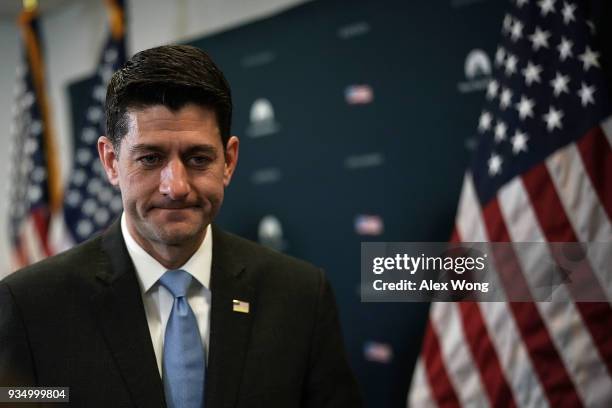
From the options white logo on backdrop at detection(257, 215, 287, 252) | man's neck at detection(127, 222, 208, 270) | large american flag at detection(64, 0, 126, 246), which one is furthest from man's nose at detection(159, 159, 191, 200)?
large american flag at detection(64, 0, 126, 246)

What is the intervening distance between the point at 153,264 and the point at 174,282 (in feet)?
0.18

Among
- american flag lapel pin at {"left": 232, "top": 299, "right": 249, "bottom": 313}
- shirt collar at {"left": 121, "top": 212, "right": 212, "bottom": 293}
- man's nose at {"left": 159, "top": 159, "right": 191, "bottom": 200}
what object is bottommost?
american flag lapel pin at {"left": 232, "top": 299, "right": 249, "bottom": 313}

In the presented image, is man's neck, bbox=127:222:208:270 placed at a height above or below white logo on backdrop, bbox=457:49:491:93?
below

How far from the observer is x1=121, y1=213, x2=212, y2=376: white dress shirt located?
45.6 inches

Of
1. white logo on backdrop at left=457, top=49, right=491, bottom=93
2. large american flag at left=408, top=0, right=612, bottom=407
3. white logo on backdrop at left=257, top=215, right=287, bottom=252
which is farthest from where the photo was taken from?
white logo on backdrop at left=257, top=215, right=287, bottom=252

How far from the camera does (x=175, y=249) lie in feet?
3.82

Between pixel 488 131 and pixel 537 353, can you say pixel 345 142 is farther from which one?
pixel 537 353

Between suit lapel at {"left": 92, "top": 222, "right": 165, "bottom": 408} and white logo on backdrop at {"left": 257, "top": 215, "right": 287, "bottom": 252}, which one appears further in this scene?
white logo on backdrop at {"left": 257, "top": 215, "right": 287, "bottom": 252}

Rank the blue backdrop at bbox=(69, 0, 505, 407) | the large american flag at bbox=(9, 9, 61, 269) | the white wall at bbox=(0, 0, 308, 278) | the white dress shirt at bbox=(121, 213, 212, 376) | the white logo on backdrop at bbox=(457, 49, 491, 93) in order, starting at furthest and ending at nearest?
the large american flag at bbox=(9, 9, 61, 269) → the white wall at bbox=(0, 0, 308, 278) → the blue backdrop at bbox=(69, 0, 505, 407) → the white logo on backdrop at bbox=(457, 49, 491, 93) → the white dress shirt at bbox=(121, 213, 212, 376)

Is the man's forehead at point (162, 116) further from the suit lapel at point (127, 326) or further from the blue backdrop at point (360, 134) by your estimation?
the blue backdrop at point (360, 134)

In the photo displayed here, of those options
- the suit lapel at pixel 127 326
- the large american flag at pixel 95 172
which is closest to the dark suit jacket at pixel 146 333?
the suit lapel at pixel 127 326

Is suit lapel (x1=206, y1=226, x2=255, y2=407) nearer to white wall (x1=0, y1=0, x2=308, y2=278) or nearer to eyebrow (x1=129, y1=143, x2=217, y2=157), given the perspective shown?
eyebrow (x1=129, y1=143, x2=217, y2=157)

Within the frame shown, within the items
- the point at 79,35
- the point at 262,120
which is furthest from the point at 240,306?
the point at 79,35

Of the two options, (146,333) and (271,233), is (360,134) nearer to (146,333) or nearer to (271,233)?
(271,233)
